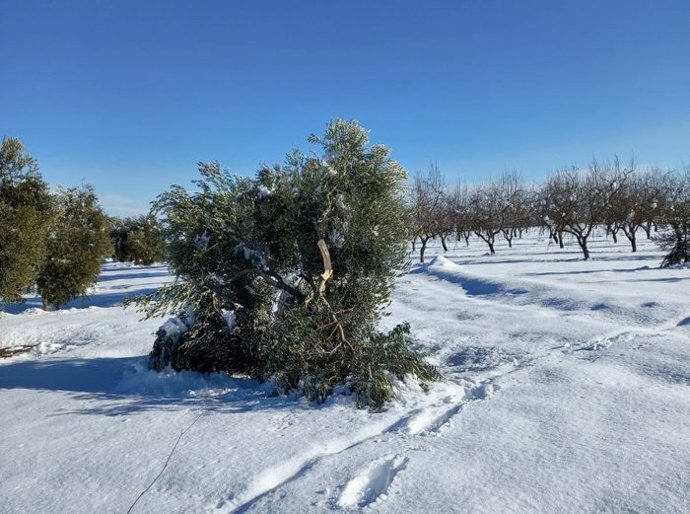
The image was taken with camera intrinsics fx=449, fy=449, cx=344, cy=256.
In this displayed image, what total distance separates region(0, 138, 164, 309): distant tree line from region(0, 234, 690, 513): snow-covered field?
3358mm

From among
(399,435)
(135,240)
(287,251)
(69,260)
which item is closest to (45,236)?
(69,260)

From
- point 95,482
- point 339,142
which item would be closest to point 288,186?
point 339,142

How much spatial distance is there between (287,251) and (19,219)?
1040 cm

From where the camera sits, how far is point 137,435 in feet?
17.4

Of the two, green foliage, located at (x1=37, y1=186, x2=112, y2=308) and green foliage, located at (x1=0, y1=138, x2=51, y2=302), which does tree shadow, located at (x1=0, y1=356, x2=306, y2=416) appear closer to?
green foliage, located at (x1=0, y1=138, x2=51, y2=302)

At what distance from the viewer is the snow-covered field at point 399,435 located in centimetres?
363

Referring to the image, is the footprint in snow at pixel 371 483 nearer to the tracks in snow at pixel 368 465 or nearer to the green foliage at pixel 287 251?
the tracks in snow at pixel 368 465

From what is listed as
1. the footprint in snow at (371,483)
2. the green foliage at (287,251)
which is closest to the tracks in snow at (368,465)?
the footprint in snow at (371,483)

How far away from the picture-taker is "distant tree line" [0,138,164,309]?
515 inches

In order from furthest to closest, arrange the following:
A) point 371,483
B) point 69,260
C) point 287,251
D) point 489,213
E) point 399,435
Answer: point 489,213 < point 69,260 < point 287,251 < point 399,435 < point 371,483

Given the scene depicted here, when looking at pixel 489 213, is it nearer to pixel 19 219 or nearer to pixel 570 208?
pixel 570 208

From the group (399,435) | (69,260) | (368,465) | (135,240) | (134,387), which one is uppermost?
(135,240)

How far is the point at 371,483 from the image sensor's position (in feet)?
12.8

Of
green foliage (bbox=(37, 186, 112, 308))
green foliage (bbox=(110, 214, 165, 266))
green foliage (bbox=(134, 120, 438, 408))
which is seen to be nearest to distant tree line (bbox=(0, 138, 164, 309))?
green foliage (bbox=(37, 186, 112, 308))
